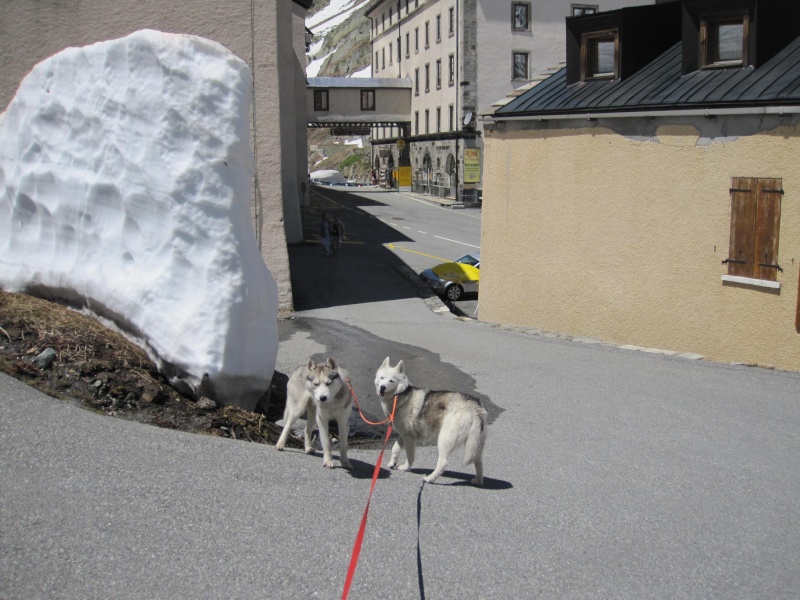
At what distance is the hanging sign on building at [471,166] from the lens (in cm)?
5644

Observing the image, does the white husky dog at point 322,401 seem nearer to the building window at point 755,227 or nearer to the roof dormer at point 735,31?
the building window at point 755,227

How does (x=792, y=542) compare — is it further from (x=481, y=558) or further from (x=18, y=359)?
(x=18, y=359)

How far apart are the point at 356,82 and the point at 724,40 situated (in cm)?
5285

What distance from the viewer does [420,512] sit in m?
6.75

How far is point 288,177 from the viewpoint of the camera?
107ft

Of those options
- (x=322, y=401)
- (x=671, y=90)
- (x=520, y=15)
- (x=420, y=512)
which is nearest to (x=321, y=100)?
(x=520, y=15)

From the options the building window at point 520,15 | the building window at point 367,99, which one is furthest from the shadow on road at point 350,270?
the building window at point 367,99

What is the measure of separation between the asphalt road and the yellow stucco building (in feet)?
15.0

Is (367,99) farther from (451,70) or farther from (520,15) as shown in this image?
(520,15)

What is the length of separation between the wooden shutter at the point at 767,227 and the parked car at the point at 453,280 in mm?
10942

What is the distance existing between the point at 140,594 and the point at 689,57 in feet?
49.1

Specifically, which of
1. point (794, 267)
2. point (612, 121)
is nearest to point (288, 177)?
point (612, 121)

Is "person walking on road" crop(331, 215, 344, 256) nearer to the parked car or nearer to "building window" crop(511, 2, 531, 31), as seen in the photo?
the parked car

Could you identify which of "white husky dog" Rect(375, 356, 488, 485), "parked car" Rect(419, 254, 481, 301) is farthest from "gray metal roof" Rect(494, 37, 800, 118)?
"white husky dog" Rect(375, 356, 488, 485)
